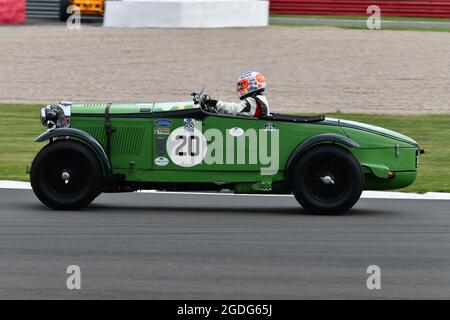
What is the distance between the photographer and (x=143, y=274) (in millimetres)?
8125

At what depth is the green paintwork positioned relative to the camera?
10.5 meters

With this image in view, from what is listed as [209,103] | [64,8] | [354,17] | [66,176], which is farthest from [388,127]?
[354,17]

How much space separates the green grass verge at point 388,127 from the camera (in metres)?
13.2

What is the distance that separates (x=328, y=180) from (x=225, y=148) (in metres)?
1.03

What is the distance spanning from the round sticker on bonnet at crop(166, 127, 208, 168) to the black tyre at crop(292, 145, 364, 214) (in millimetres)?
947

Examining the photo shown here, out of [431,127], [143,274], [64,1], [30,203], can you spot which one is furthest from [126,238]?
[64,1]

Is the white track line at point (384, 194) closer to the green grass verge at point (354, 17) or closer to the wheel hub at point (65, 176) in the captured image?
the wheel hub at point (65, 176)

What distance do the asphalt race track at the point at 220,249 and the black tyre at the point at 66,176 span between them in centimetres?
15

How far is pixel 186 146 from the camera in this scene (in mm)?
10562

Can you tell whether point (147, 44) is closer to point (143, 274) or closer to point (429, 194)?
point (429, 194)

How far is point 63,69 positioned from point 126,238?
1567 cm

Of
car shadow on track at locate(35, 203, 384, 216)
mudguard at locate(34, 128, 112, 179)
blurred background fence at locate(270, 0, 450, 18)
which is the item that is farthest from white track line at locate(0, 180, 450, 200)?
blurred background fence at locate(270, 0, 450, 18)

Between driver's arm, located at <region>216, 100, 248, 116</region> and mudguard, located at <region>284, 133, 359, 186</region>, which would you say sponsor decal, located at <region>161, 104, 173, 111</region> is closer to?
driver's arm, located at <region>216, 100, 248, 116</region>

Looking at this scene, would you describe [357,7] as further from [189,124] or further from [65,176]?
[65,176]
